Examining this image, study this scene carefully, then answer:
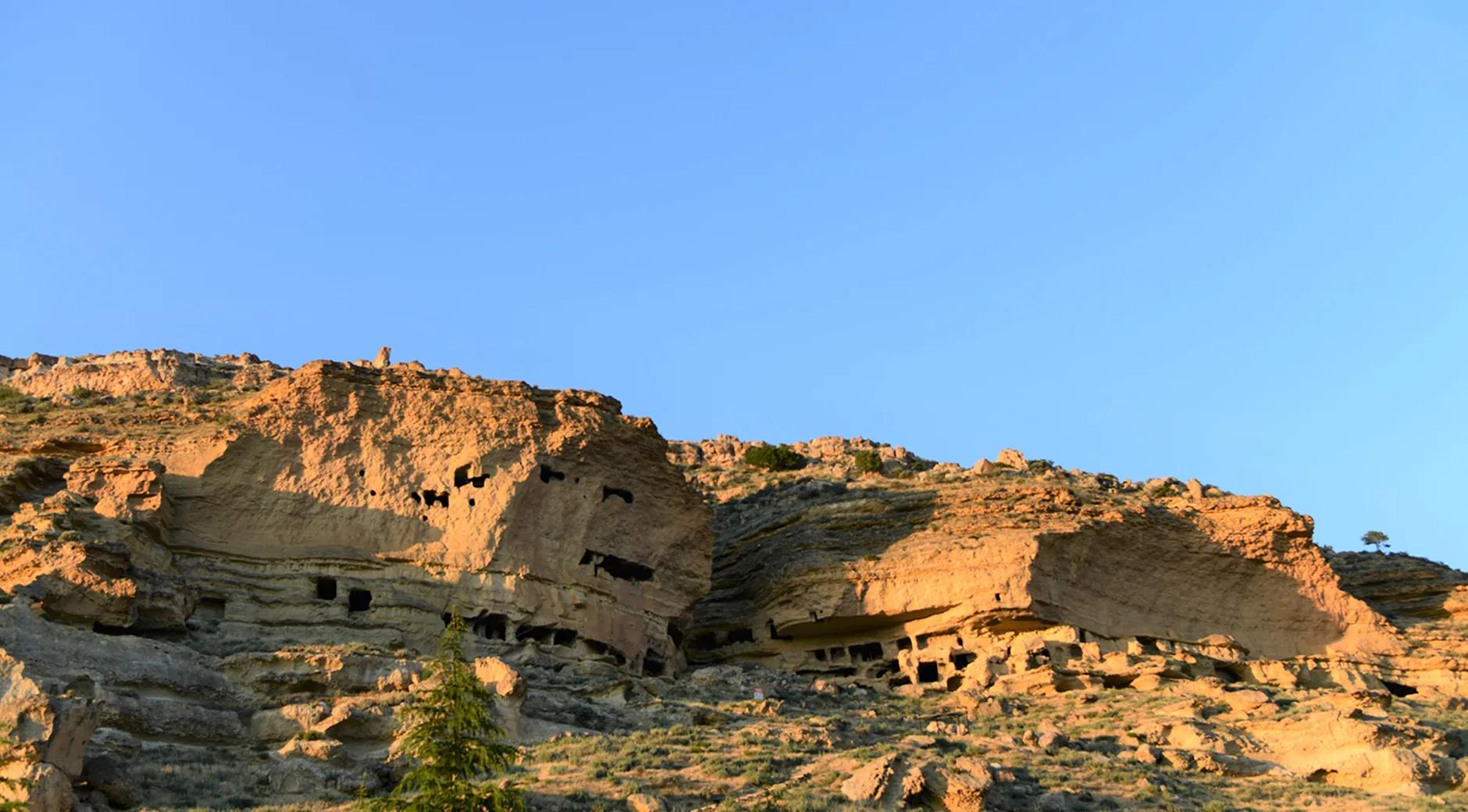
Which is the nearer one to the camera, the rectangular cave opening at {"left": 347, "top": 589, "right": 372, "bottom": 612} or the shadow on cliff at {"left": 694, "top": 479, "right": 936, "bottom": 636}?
the rectangular cave opening at {"left": 347, "top": 589, "right": 372, "bottom": 612}

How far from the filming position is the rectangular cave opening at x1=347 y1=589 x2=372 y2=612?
3659 cm

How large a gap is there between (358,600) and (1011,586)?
52.5ft

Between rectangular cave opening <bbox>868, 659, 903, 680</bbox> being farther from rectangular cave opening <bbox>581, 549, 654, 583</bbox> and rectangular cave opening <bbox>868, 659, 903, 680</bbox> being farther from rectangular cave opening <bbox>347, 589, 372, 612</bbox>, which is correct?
rectangular cave opening <bbox>347, 589, 372, 612</bbox>

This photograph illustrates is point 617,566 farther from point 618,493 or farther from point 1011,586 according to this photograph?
point 1011,586

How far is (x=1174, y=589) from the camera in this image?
43.9 metres

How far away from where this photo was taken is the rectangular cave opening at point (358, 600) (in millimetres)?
36594

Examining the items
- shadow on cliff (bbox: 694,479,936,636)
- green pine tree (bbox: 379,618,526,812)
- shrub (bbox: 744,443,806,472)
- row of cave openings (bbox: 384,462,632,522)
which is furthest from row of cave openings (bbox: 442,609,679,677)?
shrub (bbox: 744,443,806,472)

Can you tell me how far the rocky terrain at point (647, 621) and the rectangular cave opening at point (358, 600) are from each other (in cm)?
7

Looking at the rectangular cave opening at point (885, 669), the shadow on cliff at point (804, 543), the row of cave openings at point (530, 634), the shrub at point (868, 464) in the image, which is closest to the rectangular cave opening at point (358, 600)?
the row of cave openings at point (530, 634)

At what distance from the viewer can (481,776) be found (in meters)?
25.5

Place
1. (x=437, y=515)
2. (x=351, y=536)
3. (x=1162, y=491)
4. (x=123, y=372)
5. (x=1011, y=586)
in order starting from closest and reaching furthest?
(x=351, y=536), (x=437, y=515), (x=1011, y=586), (x=1162, y=491), (x=123, y=372)

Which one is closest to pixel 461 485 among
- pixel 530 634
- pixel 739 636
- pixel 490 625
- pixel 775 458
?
pixel 490 625

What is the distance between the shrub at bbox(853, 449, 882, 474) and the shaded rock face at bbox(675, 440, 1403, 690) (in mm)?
9665

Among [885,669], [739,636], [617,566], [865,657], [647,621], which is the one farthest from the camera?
A: [739,636]
